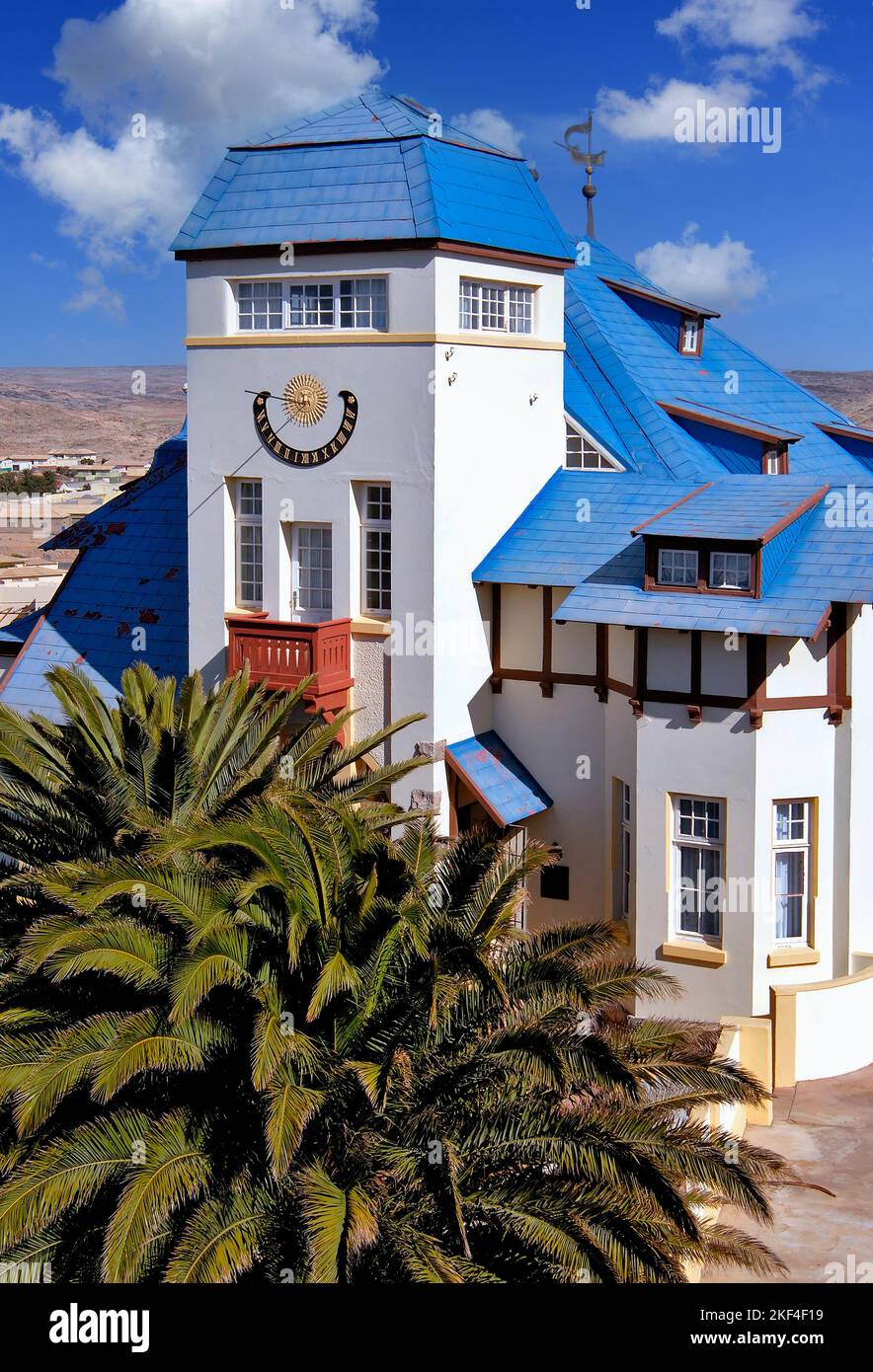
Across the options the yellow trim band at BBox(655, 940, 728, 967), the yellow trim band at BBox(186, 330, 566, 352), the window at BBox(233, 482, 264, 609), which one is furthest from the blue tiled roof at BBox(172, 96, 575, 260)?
the yellow trim band at BBox(655, 940, 728, 967)

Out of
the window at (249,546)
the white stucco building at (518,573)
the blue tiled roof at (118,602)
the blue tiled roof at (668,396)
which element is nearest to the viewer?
the white stucco building at (518,573)

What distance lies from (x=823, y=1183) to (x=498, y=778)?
27.6ft

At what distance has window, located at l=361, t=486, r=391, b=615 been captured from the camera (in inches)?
992

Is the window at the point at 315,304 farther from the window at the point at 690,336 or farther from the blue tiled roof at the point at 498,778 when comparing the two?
the window at the point at 690,336

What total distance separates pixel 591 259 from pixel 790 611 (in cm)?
1390

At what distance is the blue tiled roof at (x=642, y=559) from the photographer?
22.5 meters

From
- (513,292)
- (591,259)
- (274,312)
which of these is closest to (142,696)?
(274,312)

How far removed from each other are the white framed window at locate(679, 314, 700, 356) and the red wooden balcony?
1177 centimetres

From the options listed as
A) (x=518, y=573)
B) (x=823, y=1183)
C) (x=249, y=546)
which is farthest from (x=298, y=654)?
(x=823, y=1183)

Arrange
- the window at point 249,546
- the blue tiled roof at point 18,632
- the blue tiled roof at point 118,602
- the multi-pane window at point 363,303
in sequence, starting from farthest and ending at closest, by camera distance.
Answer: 1. the blue tiled roof at point 18,632
2. the blue tiled roof at point 118,602
3. the window at point 249,546
4. the multi-pane window at point 363,303

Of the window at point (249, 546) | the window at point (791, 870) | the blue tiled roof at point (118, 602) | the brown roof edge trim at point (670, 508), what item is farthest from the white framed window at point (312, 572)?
the window at point (791, 870)

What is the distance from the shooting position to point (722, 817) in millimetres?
23266

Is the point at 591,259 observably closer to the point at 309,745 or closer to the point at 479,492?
the point at 479,492

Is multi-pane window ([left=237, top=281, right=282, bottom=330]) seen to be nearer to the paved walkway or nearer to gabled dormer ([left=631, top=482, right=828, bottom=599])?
gabled dormer ([left=631, top=482, right=828, bottom=599])
